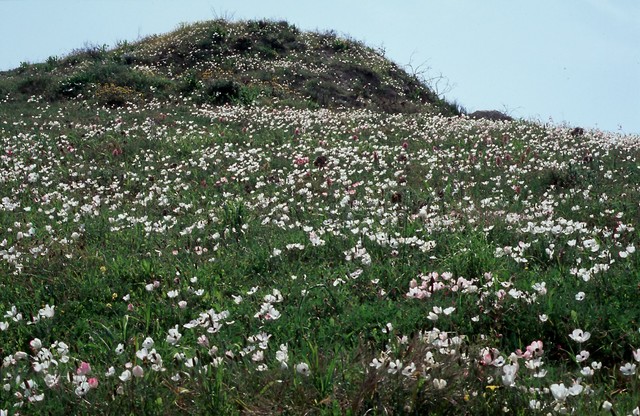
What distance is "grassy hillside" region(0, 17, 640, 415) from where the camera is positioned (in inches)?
130

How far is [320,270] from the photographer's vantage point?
556 centimetres

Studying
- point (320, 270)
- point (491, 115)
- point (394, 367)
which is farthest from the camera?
point (491, 115)

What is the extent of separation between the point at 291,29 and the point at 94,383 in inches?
1206

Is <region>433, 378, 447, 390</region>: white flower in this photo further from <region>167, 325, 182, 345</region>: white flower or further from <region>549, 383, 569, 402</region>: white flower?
<region>167, 325, 182, 345</region>: white flower

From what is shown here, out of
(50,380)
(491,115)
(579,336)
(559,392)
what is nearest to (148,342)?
(50,380)

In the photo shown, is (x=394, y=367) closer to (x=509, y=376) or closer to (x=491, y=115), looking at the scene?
(x=509, y=376)

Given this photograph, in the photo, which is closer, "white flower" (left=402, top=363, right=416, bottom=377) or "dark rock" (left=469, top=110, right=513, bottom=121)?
"white flower" (left=402, top=363, right=416, bottom=377)

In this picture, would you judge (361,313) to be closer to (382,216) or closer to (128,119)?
(382,216)

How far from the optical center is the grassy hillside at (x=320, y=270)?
3.30 metres

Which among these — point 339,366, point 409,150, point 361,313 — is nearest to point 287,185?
point 409,150

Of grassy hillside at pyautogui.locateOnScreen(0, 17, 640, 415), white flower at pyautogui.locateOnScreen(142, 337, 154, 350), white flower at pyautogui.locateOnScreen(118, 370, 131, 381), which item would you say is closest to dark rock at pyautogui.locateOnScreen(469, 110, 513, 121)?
grassy hillside at pyautogui.locateOnScreen(0, 17, 640, 415)

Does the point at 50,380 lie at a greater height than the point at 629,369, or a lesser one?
lesser

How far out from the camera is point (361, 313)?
4363mm

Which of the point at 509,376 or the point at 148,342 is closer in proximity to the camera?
the point at 509,376
